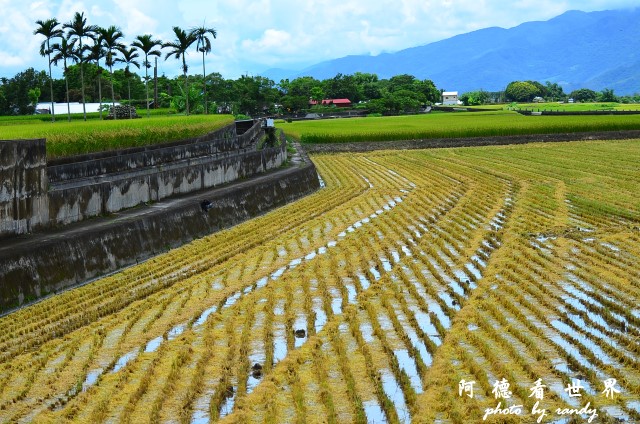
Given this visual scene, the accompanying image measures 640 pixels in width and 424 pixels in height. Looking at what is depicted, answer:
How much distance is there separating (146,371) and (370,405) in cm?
246

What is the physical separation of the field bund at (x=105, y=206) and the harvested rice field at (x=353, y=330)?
537 mm

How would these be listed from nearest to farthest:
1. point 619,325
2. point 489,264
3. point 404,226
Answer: point 619,325 < point 489,264 < point 404,226

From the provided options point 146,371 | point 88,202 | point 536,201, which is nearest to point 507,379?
point 146,371

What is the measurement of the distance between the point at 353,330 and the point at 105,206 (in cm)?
804

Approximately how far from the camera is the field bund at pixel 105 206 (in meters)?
12.3

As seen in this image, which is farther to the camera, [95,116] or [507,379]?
[95,116]

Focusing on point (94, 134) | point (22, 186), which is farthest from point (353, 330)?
point (94, 134)

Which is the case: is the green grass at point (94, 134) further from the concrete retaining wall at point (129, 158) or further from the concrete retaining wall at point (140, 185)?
the concrete retaining wall at point (140, 185)

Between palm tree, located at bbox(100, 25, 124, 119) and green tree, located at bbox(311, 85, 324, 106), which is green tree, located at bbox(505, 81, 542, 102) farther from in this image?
palm tree, located at bbox(100, 25, 124, 119)

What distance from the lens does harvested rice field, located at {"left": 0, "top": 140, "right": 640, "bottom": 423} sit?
7375 millimetres

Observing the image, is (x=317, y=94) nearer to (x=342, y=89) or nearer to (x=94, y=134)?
(x=342, y=89)

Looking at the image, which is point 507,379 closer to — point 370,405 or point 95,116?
point 370,405

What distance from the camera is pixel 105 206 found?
16.0 meters

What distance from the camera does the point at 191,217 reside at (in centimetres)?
1725
